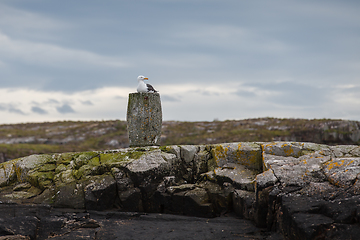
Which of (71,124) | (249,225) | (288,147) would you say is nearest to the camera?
(249,225)

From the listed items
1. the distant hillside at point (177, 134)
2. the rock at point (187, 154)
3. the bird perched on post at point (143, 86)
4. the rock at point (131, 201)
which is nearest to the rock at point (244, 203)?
the rock at point (187, 154)

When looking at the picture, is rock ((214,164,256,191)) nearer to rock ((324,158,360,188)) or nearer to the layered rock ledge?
the layered rock ledge

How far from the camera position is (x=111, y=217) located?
10.7 meters

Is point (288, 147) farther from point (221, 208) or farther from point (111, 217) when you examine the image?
point (111, 217)

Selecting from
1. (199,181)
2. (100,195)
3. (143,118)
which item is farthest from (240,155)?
(100,195)

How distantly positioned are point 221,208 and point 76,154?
671 centimetres

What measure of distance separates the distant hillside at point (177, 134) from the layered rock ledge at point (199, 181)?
1734 centimetres

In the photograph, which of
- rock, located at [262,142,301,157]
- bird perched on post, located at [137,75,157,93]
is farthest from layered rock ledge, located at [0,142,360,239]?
bird perched on post, located at [137,75,157,93]

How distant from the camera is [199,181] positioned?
487 inches

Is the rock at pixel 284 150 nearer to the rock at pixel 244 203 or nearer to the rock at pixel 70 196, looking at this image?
the rock at pixel 244 203

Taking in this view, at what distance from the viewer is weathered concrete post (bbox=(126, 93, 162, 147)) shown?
1361 cm

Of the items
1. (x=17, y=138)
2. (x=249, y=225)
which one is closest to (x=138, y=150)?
(x=249, y=225)

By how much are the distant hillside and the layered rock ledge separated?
56.9 ft

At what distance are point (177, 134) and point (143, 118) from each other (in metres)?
22.1
